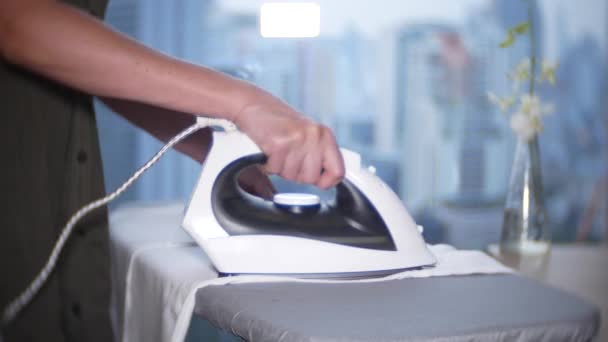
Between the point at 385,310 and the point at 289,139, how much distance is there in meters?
0.24

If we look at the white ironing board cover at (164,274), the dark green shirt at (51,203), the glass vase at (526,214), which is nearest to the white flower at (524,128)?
the glass vase at (526,214)

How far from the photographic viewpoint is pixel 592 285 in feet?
4.97

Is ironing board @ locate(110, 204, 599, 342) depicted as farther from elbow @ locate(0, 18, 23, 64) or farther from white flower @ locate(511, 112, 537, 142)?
white flower @ locate(511, 112, 537, 142)

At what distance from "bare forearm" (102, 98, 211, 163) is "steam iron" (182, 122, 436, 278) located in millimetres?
146

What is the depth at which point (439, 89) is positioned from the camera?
3125 millimetres

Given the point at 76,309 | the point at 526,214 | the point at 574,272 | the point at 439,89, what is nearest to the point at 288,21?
the point at 526,214

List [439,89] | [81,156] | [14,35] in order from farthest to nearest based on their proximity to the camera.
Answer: [439,89]
[81,156]
[14,35]

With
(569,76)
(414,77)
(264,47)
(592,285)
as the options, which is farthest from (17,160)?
(569,76)

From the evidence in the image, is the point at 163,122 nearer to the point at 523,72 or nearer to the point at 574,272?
the point at 523,72

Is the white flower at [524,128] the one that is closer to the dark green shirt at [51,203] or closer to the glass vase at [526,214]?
the glass vase at [526,214]

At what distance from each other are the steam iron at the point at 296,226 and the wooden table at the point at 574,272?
1.92 ft

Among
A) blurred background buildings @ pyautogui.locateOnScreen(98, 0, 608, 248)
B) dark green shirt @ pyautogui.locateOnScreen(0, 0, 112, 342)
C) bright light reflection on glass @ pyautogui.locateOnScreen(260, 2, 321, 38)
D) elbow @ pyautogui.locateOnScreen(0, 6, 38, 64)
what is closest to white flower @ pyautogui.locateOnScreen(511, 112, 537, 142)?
bright light reflection on glass @ pyautogui.locateOnScreen(260, 2, 321, 38)

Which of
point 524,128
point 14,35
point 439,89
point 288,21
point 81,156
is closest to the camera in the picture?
point 14,35

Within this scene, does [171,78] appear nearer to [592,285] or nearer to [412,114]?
[592,285]
